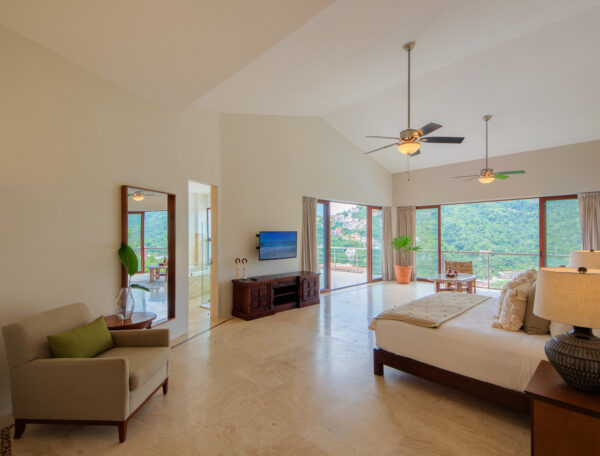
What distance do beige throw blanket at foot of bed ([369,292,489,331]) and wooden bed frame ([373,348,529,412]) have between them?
34 cm

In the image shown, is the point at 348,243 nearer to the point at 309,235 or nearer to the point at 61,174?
the point at 309,235

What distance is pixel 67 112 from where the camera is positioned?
8.99 ft

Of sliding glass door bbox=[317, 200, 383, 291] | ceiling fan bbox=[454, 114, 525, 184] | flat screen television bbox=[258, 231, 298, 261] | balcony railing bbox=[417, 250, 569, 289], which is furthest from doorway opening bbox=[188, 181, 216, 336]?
balcony railing bbox=[417, 250, 569, 289]

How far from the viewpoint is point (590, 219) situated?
5.89 m

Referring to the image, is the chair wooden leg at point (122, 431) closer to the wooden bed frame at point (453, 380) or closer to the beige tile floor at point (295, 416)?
the beige tile floor at point (295, 416)

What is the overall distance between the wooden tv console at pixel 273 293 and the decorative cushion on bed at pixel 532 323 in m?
3.59

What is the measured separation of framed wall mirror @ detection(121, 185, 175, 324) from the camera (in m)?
3.38

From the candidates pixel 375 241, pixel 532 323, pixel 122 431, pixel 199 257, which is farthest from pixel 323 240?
pixel 122 431

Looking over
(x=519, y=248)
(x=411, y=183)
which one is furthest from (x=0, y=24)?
(x=519, y=248)

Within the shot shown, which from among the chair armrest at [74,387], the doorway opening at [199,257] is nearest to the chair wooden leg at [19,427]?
the chair armrest at [74,387]

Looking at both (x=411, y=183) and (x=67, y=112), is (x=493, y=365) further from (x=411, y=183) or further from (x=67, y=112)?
(x=411, y=183)

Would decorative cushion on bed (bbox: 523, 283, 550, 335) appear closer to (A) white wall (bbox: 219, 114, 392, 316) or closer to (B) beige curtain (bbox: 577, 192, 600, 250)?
(A) white wall (bbox: 219, 114, 392, 316)

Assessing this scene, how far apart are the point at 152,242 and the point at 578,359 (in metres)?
3.98

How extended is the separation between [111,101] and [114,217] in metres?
1.23
